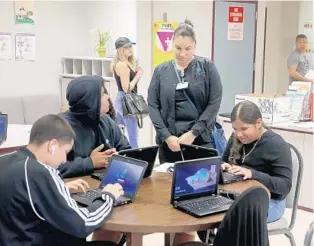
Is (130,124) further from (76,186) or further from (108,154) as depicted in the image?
(76,186)

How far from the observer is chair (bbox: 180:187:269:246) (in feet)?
6.36

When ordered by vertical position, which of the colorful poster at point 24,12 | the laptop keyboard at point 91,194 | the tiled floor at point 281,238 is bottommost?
the tiled floor at point 281,238

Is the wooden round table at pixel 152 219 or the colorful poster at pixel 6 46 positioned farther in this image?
the colorful poster at pixel 6 46

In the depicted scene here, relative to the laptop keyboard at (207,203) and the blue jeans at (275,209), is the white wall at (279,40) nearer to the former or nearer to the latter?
the blue jeans at (275,209)

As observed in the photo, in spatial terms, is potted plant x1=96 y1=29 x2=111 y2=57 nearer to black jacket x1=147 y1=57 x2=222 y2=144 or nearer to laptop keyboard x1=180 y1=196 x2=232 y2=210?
black jacket x1=147 y1=57 x2=222 y2=144

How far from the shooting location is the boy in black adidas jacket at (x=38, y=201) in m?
1.84

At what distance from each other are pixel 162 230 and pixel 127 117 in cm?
317

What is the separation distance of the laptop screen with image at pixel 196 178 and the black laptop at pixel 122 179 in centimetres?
19

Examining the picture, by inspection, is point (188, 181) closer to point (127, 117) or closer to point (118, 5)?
point (127, 117)

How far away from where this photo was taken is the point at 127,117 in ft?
16.6

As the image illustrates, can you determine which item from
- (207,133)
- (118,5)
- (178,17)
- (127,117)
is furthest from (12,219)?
(118,5)

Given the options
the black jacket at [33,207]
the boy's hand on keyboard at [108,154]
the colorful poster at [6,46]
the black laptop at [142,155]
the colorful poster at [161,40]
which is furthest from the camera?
the colorful poster at [6,46]

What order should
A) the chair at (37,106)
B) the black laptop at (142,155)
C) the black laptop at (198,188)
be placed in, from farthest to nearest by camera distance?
the chair at (37,106) → the black laptop at (142,155) → the black laptop at (198,188)

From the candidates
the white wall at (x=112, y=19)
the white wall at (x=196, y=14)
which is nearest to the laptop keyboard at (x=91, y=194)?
the white wall at (x=196, y=14)
